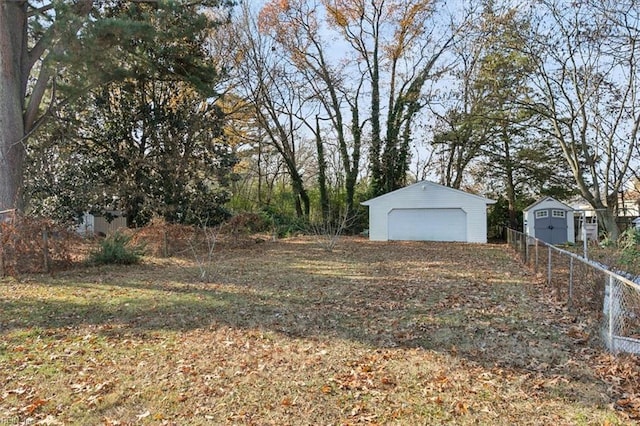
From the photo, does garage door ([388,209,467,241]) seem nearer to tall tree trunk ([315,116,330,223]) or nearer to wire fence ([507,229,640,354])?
tall tree trunk ([315,116,330,223])

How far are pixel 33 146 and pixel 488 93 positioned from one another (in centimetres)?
1844

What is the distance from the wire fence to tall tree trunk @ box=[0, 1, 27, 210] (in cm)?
1188

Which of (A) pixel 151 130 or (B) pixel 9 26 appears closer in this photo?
(B) pixel 9 26

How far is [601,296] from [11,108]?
12.7 m

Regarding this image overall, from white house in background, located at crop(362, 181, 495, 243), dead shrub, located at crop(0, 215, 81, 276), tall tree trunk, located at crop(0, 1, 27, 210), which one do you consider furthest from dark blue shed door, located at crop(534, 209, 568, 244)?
tall tree trunk, located at crop(0, 1, 27, 210)

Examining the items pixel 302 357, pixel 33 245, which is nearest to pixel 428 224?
pixel 33 245

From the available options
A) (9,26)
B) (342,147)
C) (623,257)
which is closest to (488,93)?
(342,147)

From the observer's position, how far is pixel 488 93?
60.6 ft

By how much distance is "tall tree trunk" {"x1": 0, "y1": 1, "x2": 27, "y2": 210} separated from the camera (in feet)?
32.0

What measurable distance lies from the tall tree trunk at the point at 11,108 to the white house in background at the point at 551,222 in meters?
18.9

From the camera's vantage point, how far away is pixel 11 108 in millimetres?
9914

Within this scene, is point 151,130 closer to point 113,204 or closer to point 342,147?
point 113,204

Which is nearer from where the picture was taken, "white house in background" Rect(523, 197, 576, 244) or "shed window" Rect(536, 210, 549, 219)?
"white house in background" Rect(523, 197, 576, 244)

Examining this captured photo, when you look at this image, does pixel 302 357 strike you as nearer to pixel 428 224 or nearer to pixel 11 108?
pixel 11 108
